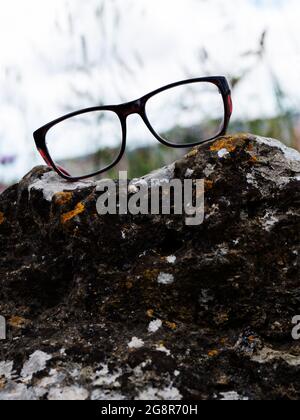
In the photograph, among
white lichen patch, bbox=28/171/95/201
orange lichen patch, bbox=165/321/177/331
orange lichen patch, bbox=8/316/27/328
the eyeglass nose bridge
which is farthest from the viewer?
the eyeglass nose bridge

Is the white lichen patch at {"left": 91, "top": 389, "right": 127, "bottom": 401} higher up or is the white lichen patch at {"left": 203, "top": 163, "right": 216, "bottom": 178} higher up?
the white lichen patch at {"left": 203, "top": 163, "right": 216, "bottom": 178}

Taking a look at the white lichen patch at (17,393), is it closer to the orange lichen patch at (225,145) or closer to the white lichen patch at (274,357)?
the white lichen patch at (274,357)

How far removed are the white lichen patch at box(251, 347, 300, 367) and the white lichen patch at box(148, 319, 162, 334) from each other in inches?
11.0

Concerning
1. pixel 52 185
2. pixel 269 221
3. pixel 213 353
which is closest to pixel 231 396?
pixel 213 353

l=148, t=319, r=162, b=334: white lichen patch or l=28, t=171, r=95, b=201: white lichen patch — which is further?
l=28, t=171, r=95, b=201: white lichen patch

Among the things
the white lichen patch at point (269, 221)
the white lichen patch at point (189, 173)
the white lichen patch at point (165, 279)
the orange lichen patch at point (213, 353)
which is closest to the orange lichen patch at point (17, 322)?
the white lichen patch at point (165, 279)

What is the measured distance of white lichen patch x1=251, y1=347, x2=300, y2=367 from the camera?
147cm

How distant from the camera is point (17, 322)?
1.71 metres

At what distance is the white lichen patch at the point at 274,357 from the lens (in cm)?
147

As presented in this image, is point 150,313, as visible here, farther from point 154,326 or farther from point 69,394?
point 69,394

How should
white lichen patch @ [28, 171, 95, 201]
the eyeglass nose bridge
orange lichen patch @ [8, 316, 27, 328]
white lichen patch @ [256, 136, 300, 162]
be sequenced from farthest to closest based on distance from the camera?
1. the eyeglass nose bridge
2. white lichen patch @ [28, 171, 95, 201]
3. white lichen patch @ [256, 136, 300, 162]
4. orange lichen patch @ [8, 316, 27, 328]

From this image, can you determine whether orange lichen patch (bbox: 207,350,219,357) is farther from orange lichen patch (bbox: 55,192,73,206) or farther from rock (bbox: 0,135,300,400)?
orange lichen patch (bbox: 55,192,73,206)

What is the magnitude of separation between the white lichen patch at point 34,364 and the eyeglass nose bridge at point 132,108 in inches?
43.4

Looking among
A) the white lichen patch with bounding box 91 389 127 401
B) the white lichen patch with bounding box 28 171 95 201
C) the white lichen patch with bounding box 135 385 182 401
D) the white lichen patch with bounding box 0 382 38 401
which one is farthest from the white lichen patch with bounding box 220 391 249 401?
the white lichen patch with bounding box 28 171 95 201
